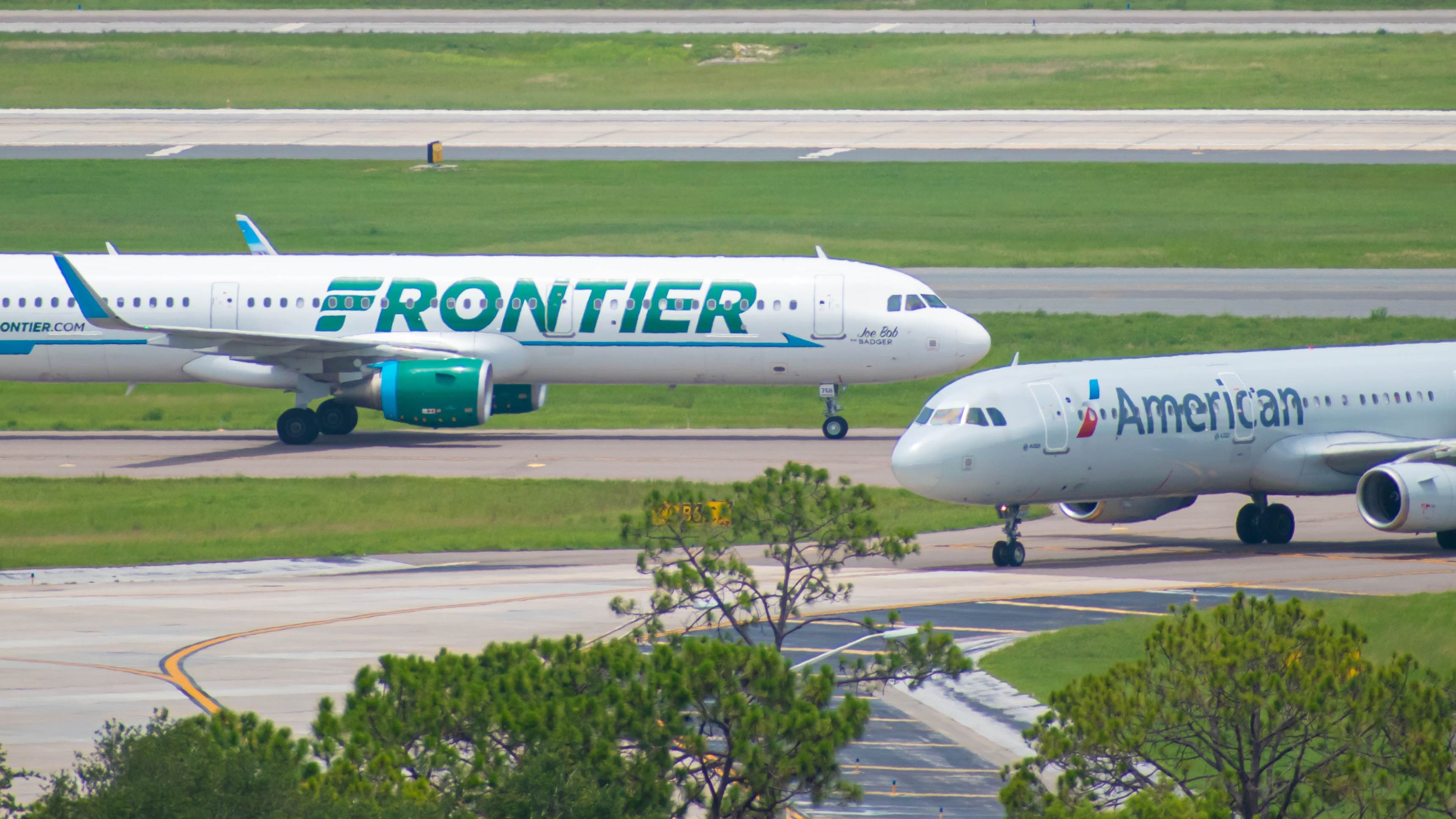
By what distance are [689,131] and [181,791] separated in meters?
107

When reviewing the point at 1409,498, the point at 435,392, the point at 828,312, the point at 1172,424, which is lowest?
the point at 1409,498

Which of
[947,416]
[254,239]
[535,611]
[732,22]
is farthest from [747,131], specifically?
[535,611]

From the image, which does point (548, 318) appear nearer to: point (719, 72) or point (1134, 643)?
point (1134, 643)

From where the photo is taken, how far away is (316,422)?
190ft

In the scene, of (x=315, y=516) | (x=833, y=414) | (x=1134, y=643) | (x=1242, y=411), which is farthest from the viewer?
(x=833, y=414)

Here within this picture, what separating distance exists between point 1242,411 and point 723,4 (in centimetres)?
14699

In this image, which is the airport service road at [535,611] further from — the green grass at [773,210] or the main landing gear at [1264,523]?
the green grass at [773,210]

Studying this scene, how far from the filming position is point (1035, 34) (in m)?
153

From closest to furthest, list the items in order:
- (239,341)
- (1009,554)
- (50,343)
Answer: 1. (1009,554)
2. (239,341)
3. (50,343)

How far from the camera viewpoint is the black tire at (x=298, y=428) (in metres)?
57.6

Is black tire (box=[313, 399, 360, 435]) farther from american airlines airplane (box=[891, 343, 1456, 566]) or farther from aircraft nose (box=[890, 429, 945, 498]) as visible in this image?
aircraft nose (box=[890, 429, 945, 498])

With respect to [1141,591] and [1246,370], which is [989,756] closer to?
[1141,591]

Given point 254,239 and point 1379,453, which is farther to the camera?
point 254,239

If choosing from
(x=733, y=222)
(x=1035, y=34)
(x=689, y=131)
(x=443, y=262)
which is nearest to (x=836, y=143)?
(x=689, y=131)
